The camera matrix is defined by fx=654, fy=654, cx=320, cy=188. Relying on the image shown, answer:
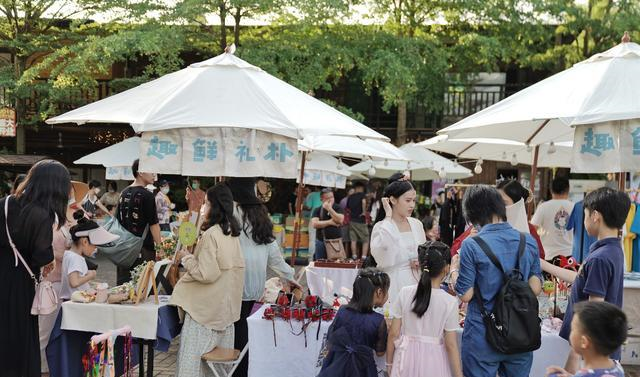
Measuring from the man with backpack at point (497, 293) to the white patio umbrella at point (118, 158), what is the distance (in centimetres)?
888

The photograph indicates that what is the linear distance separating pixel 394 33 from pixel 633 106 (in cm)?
1368

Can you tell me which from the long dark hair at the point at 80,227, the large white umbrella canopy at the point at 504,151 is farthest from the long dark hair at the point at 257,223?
the large white umbrella canopy at the point at 504,151

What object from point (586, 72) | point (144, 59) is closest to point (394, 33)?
point (144, 59)

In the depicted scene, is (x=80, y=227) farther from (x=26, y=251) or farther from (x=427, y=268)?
(x=427, y=268)

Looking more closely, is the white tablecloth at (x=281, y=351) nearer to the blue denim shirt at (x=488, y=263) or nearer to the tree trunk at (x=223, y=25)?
the blue denim shirt at (x=488, y=263)

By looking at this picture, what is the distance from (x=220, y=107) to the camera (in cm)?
543

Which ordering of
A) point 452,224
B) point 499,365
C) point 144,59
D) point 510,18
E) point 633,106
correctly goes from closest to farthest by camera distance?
point 499,365, point 633,106, point 452,224, point 510,18, point 144,59

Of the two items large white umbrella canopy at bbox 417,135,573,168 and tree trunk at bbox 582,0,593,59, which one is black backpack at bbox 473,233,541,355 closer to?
large white umbrella canopy at bbox 417,135,573,168

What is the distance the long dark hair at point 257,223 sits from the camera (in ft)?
18.5

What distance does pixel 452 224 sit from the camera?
1294 centimetres

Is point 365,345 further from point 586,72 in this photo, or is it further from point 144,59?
point 144,59

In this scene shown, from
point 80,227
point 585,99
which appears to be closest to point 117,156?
point 80,227

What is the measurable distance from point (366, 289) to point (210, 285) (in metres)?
1.39

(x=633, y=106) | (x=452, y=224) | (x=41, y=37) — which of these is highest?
(x=41, y=37)
